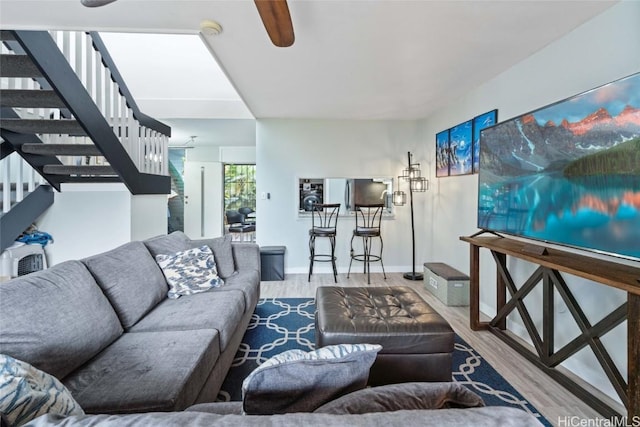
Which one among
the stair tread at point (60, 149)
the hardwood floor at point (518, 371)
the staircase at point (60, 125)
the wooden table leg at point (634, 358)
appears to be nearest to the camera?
the wooden table leg at point (634, 358)

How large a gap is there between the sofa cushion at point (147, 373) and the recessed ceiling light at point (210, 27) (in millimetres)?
1897

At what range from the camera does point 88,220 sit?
339 centimetres

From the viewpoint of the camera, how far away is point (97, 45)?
2.92 m

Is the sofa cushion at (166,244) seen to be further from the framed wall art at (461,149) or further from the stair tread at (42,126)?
the framed wall art at (461,149)

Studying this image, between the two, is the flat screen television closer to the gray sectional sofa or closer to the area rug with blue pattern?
the area rug with blue pattern

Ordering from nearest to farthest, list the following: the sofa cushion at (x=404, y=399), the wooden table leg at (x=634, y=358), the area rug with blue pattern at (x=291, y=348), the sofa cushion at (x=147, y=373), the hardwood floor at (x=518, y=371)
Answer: the sofa cushion at (x=404, y=399)
the sofa cushion at (x=147, y=373)
the wooden table leg at (x=634, y=358)
the hardwood floor at (x=518, y=371)
the area rug with blue pattern at (x=291, y=348)

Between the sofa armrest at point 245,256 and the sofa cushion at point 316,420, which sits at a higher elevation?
the sofa cushion at point 316,420

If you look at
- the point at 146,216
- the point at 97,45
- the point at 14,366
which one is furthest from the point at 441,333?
the point at 97,45

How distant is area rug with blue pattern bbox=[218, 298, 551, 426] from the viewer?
171 centimetres

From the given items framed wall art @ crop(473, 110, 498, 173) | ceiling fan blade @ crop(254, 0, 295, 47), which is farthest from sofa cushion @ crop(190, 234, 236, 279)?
framed wall art @ crop(473, 110, 498, 173)

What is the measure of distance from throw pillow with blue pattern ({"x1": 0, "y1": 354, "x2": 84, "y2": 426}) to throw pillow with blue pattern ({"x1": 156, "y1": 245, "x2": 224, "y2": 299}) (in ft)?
4.81

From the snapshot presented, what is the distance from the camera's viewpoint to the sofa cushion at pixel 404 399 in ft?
2.10

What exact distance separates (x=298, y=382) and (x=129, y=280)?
1531 millimetres

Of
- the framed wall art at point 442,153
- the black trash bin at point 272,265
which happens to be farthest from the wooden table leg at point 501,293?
the black trash bin at point 272,265
